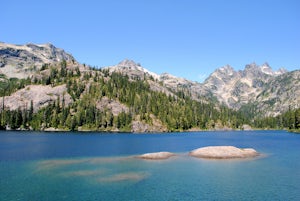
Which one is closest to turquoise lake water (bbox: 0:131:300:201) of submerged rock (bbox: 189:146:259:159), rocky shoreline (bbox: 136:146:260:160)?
rocky shoreline (bbox: 136:146:260:160)

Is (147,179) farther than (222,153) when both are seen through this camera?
No

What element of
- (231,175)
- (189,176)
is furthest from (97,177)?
(231,175)

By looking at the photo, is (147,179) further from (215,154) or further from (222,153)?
(222,153)

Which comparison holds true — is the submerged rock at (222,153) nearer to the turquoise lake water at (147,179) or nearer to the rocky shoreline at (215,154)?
the rocky shoreline at (215,154)

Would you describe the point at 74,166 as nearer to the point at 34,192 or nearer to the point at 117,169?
the point at 117,169

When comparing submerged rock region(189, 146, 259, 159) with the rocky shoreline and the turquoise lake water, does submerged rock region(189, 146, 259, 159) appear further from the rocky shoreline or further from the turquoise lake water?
the turquoise lake water

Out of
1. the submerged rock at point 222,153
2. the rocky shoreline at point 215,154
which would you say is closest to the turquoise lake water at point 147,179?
the rocky shoreline at point 215,154

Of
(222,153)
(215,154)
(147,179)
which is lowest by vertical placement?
(147,179)

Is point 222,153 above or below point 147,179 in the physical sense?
above

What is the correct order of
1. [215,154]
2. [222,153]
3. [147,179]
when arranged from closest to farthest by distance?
[147,179] → [215,154] → [222,153]

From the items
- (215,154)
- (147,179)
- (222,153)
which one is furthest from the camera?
(222,153)

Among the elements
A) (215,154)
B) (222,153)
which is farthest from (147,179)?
(222,153)

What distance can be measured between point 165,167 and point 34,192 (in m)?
39.2

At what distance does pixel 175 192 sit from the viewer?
59.9 metres
